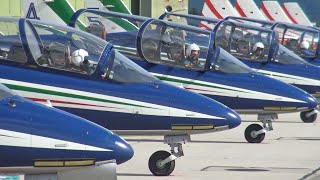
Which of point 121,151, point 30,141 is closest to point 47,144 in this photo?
point 30,141

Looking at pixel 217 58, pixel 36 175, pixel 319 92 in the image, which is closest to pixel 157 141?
pixel 217 58

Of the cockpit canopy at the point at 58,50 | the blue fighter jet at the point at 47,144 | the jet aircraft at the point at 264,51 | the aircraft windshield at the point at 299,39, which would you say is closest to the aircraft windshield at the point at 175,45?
the cockpit canopy at the point at 58,50

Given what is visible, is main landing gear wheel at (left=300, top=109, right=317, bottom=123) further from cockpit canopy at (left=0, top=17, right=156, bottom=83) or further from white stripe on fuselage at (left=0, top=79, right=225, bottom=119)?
cockpit canopy at (left=0, top=17, right=156, bottom=83)

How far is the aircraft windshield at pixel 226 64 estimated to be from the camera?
59.0 feet

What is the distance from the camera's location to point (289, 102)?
18688 millimetres

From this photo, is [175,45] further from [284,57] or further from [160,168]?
[284,57]

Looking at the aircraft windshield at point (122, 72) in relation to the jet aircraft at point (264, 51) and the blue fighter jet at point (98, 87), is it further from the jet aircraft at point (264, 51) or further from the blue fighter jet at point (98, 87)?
the jet aircraft at point (264, 51)

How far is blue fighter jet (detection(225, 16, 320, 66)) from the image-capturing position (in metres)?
25.1

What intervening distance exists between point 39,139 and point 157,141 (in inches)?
339

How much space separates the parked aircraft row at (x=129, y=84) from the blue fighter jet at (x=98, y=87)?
13 millimetres

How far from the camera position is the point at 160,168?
1443 cm

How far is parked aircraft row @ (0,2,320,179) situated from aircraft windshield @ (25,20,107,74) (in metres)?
0.01

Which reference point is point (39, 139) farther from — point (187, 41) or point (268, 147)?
point (268, 147)

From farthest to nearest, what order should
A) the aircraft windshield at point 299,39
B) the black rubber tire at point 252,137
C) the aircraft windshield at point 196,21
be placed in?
the aircraft windshield at point 299,39
the aircraft windshield at point 196,21
the black rubber tire at point 252,137
